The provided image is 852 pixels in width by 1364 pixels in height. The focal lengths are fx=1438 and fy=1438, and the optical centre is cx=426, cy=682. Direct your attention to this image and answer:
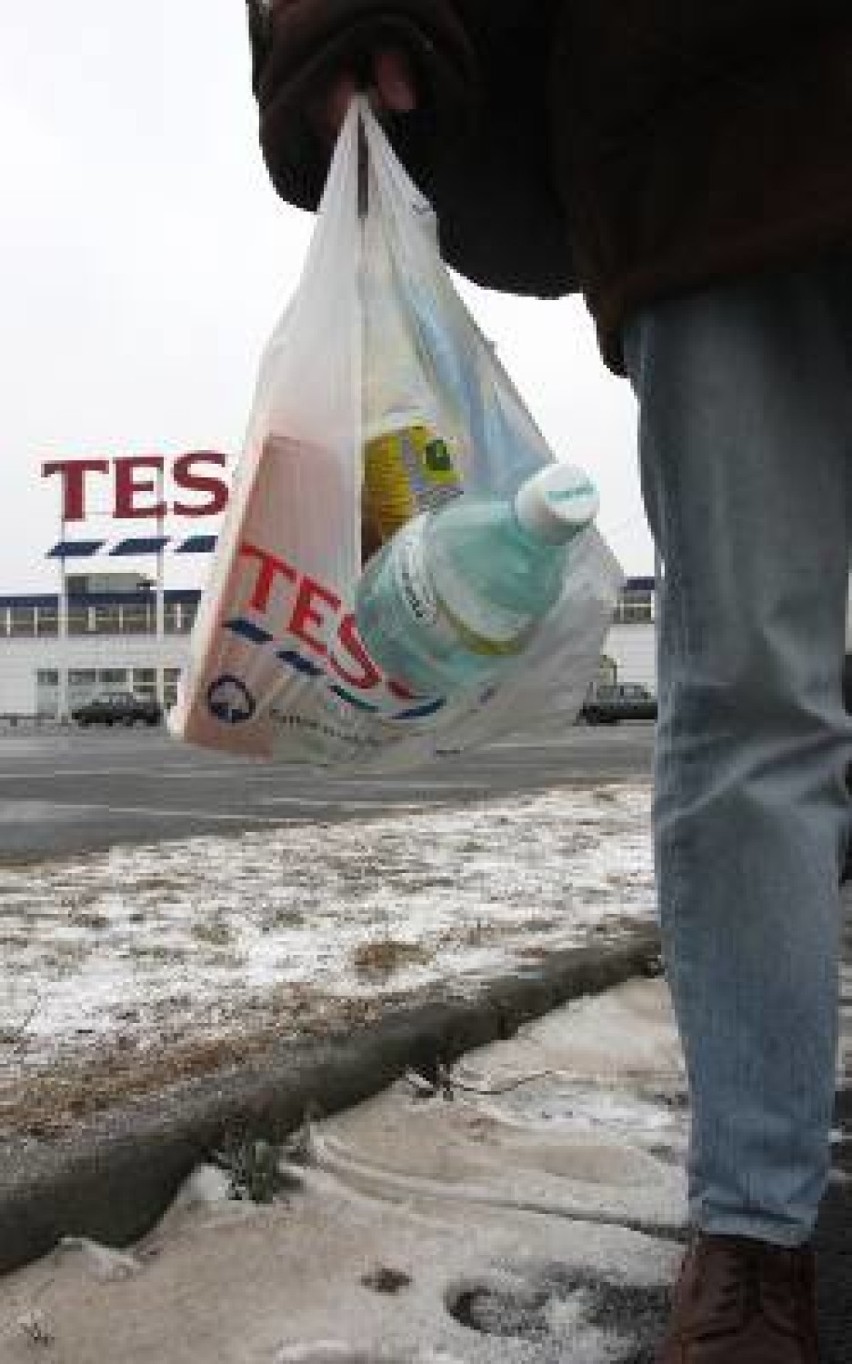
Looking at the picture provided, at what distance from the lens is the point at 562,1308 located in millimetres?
1543

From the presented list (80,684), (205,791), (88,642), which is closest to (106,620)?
(88,642)

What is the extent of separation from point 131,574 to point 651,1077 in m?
67.8

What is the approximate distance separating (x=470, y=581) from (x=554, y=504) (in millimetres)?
143

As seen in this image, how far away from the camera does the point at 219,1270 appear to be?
5.42 feet

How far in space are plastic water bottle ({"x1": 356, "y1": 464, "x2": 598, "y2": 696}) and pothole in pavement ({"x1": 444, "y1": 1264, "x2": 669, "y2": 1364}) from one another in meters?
0.70

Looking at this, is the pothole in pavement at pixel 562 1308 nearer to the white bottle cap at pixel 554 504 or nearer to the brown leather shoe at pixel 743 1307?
the brown leather shoe at pixel 743 1307

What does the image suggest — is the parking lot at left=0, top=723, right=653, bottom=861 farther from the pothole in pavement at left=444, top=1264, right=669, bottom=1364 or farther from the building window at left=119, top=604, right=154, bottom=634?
A: the building window at left=119, top=604, right=154, bottom=634

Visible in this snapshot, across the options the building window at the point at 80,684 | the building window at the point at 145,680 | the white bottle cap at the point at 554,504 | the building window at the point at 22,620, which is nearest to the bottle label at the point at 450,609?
the white bottle cap at the point at 554,504

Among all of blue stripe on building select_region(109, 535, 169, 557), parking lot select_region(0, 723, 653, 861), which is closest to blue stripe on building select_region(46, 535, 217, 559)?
blue stripe on building select_region(109, 535, 169, 557)

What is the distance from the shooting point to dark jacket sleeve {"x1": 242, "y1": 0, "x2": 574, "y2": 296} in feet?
5.00

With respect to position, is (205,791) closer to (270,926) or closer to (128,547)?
(270,926)

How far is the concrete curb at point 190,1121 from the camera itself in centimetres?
169

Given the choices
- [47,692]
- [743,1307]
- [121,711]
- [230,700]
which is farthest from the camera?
[47,692]

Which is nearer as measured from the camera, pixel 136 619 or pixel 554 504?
A: pixel 554 504
